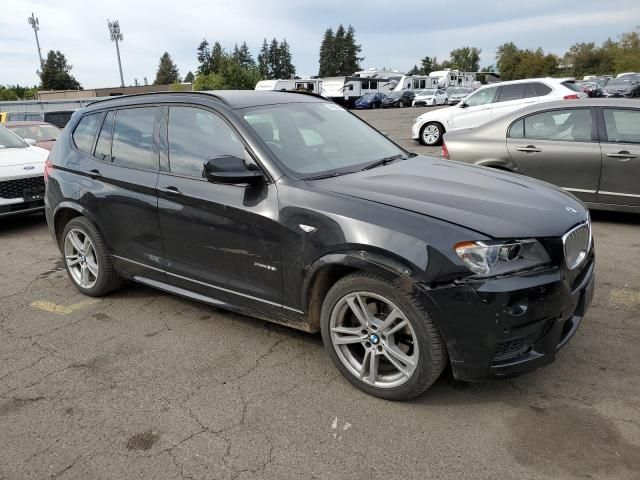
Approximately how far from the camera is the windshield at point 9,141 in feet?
27.3

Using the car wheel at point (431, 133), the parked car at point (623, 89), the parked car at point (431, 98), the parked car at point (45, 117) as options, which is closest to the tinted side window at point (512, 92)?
the car wheel at point (431, 133)

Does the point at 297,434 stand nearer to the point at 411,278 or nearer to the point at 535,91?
the point at 411,278

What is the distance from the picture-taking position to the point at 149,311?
175 inches

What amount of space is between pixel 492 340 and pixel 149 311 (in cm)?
293

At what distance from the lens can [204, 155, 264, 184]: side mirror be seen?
3221 mm

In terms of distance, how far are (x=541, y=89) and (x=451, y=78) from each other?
172 ft

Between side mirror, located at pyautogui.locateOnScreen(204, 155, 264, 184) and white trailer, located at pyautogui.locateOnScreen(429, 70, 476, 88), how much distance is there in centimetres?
5902

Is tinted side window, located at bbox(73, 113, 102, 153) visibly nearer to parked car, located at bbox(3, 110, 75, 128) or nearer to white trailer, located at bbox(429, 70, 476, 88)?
parked car, located at bbox(3, 110, 75, 128)

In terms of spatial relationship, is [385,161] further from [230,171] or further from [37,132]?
[37,132]

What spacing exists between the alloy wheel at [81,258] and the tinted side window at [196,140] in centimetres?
141

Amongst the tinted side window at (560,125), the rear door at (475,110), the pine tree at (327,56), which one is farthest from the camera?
the pine tree at (327,56)

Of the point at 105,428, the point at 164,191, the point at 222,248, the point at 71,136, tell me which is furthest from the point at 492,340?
the point at 71,136

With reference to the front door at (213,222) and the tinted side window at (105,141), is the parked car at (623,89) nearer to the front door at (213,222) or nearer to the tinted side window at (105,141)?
the tinted side window at (105,141)

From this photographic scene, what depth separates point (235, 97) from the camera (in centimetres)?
387
